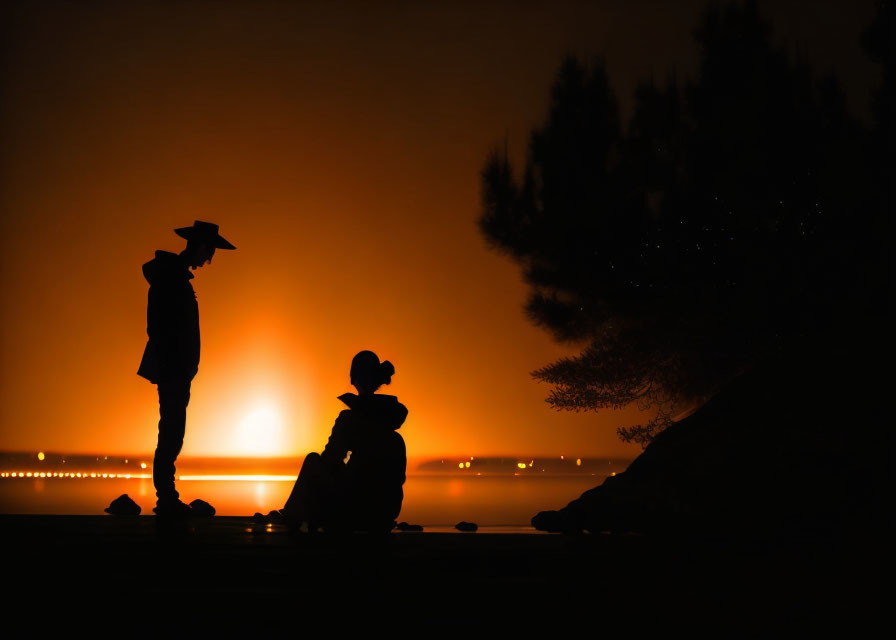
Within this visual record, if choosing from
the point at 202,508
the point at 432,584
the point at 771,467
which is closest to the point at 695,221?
the point at 771,467

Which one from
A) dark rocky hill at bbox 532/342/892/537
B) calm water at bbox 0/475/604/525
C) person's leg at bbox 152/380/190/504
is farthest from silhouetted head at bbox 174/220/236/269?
calm water at bbox 0/475/604/525

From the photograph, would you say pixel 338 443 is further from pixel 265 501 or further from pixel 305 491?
pixel 265 501

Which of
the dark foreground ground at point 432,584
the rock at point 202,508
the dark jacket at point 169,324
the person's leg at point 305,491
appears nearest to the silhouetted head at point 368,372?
the person's leg at point 305,491

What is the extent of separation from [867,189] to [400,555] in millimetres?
13431

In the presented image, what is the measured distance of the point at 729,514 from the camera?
7.06 m

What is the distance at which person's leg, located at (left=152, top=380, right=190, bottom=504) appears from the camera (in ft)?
19.5

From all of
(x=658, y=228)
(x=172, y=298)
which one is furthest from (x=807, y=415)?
(x=658, y=228)

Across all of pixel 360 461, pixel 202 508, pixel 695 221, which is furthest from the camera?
pixel 695 221

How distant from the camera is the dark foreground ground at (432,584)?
9.25ft

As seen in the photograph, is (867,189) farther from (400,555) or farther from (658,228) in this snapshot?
(400,555)

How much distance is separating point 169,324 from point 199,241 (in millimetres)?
640

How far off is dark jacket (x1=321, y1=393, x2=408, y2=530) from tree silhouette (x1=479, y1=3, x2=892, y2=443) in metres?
12.0

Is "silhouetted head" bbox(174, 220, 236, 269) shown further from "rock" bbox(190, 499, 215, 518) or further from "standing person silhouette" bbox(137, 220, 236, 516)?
"rock" bbox(190, 499, 215, 518)

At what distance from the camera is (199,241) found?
20.6 ft
